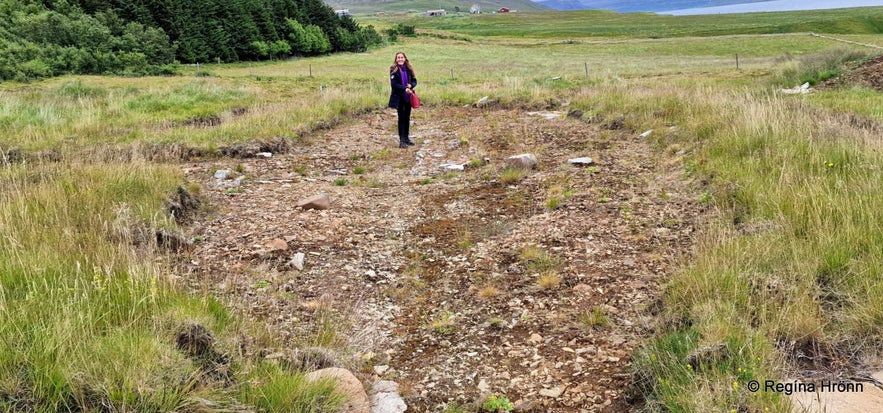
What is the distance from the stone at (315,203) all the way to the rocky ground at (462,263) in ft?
0.34

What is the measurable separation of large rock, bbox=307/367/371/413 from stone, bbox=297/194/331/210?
4331 millimetres

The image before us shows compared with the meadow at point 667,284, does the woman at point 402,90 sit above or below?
above

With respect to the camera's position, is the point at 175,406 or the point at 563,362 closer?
the point at 175,406

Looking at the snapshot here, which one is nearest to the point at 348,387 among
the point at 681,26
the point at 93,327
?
the point at 93,327

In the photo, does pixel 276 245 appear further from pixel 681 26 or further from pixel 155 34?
pixel 681 26

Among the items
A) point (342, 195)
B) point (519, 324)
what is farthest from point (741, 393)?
point (342, 195)

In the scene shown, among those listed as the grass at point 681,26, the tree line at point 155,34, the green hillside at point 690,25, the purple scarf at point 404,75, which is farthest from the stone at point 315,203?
the grass at point 681,26

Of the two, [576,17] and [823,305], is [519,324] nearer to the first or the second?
[823,305]

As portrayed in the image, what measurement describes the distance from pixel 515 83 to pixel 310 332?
19.7 m

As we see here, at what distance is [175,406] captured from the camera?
2.62 m

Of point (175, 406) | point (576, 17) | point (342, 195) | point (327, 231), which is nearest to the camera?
point (175, 406)

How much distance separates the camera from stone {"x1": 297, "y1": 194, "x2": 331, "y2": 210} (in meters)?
7.52

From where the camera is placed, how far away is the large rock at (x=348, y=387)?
318 centimetres

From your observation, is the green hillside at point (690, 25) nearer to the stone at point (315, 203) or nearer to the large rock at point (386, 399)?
the stone at point (315, 203)
